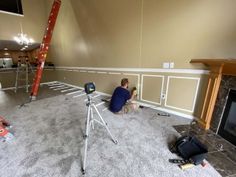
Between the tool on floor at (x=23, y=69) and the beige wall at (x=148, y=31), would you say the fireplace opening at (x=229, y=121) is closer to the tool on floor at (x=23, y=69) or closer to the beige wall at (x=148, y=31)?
the beige wall at (x=148, y=31)

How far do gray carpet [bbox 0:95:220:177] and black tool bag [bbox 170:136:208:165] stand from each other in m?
0.10

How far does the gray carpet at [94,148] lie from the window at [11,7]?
4.66 meters

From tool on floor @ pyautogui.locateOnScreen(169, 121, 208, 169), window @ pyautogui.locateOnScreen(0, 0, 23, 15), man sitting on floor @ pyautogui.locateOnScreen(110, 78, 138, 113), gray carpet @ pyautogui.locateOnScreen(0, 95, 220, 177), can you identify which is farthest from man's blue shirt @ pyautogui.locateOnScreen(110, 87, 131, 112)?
window @ pyautogui.locateOnScreen(0, 0, 23, 15)

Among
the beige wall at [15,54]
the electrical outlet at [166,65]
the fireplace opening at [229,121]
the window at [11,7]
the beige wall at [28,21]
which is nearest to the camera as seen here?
the fireplace opening at [229,121]

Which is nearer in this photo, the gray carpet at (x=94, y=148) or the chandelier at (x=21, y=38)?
the gray carpet at (x=94, y=148)

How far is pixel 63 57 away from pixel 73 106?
3418 millimetres

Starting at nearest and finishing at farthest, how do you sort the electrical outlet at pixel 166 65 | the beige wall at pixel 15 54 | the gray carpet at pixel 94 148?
the gray carpet at pixel 94 148 < the electrical outlet at pixel 166 65 < the beige wall at pixel 15 54

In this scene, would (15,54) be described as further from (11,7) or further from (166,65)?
(166,65)

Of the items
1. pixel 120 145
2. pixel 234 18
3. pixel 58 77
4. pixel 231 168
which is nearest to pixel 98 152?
pixel 120 145

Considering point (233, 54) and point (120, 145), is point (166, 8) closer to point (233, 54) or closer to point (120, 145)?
point (233, 54)

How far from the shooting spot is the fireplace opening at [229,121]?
1912 millimetres

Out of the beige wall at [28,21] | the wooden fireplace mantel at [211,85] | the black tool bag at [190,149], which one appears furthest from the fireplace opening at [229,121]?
the beige wall at [28,21]

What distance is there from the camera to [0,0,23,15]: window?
496 centimetres

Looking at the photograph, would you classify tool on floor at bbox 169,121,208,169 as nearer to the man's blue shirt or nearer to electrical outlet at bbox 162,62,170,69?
the man's blue shirt
